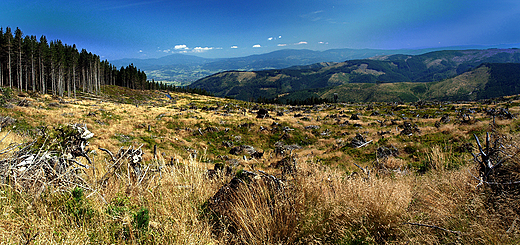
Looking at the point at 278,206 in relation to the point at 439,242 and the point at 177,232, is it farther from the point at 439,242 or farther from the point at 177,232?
the point at 439,242

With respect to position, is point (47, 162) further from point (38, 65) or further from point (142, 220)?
point (38, 65)

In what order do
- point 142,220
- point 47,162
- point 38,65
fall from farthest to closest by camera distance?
point 38,65, point 47,162, point 142,220

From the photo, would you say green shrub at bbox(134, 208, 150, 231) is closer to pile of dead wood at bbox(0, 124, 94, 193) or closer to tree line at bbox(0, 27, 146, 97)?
pile of dead wood at bbox(0, 124, 94, 193)

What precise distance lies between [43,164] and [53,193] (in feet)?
1.99

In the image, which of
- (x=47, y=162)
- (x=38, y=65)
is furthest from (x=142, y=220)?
(x=38, y=65)

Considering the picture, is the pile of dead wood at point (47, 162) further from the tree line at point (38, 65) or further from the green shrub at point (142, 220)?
the tree line at point (38, 65)

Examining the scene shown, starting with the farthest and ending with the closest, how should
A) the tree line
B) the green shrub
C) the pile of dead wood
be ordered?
the tree line → the pile of dead wood → the green shrub

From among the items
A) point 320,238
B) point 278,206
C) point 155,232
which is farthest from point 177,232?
point 320,238

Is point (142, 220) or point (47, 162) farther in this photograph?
point (47, 162)

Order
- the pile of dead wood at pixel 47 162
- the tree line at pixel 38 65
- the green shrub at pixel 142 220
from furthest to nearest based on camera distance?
the tree line at pixel 38 65
the pile of dead wood at pixel 47 162
the green shrub at pixel 142 220

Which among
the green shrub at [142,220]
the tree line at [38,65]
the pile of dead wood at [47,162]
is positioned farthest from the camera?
the tree line at [38,65]

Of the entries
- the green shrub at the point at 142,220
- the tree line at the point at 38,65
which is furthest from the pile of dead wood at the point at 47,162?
the tree line at the point at 38,65

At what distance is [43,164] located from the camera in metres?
3.13

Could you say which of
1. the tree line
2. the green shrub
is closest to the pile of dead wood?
the green shrub
